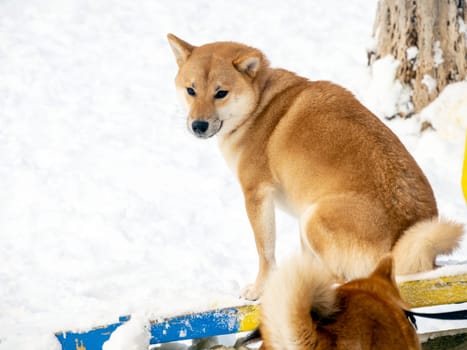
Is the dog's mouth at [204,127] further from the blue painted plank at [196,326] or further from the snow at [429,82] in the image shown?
the snow at [429,82]

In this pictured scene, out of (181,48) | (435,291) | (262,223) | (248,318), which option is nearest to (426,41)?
(181,48)

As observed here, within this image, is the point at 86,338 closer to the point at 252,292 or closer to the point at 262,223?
the point at 252,292

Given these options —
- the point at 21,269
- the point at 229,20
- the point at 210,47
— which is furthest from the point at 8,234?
the point at 229,20

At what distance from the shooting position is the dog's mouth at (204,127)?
4.16 metres

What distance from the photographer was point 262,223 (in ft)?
13.3

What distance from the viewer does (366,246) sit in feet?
10.9

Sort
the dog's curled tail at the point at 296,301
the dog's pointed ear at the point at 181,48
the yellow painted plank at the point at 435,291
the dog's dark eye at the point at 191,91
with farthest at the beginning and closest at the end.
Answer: the dog's pointed ear at the point at 181,48
the dog's dark eye at the point at 191,91
the yellow painted plank at the point at 435,291
the dog's curled tail at the point at 296,301

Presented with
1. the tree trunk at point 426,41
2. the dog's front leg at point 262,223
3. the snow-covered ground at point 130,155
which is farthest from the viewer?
the tree trunk at point 426,41

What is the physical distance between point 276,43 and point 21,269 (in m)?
4.61

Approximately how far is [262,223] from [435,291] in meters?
1.37

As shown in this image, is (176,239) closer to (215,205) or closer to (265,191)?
(215,205)

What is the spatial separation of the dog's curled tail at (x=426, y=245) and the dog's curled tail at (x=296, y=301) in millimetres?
1307

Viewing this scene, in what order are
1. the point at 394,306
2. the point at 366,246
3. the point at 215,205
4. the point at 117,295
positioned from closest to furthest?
the point at 394,306
the point at 366,246
the point at 117,295
the point at 215,205

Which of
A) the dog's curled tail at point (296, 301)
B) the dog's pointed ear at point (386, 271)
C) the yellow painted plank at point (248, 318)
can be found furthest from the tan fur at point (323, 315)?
the yellow painted plank at point (248, 318)
